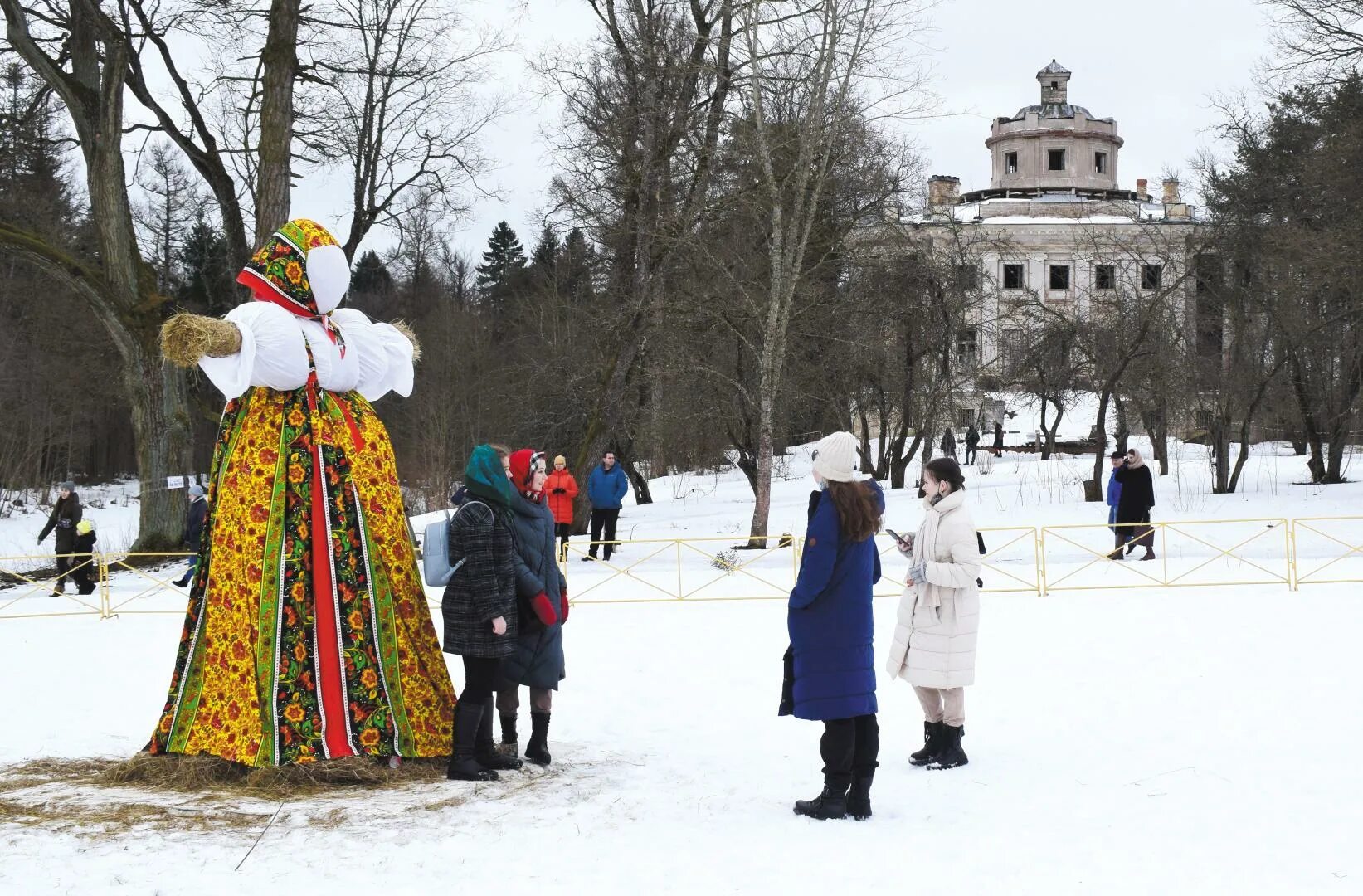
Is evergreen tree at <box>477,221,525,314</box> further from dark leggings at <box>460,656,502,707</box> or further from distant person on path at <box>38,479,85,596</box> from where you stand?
dark leggings at <box>460,656,502,707</box>

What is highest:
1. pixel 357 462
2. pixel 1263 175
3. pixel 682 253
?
pixel 1263 175

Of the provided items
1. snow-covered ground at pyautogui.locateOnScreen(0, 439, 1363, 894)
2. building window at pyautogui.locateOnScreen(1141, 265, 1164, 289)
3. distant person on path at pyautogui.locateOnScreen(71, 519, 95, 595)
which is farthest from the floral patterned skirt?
building window at pyautogui.locateOnScreen(1141, 265, 1164, 289)

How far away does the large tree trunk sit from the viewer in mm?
15672

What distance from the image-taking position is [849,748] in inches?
220

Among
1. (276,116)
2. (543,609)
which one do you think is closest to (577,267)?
(276,116)

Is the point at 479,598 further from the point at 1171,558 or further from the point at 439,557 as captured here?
the point at 1171,558

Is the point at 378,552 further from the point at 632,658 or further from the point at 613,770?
the point at 632,658

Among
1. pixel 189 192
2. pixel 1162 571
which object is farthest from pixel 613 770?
pixel 189 192

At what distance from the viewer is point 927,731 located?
6.78 meters

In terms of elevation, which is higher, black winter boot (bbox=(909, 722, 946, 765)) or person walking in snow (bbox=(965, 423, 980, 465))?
person walking in snow (bbox=(965, 423, 980, 465))

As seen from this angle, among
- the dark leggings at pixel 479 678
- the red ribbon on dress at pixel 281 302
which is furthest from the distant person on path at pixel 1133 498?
the red ribbon on dress at pixel 281 302

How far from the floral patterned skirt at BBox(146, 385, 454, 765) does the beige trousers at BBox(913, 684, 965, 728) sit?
244 centimetres

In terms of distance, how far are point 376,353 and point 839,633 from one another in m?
2.76

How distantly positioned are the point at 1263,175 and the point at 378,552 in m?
26.0
